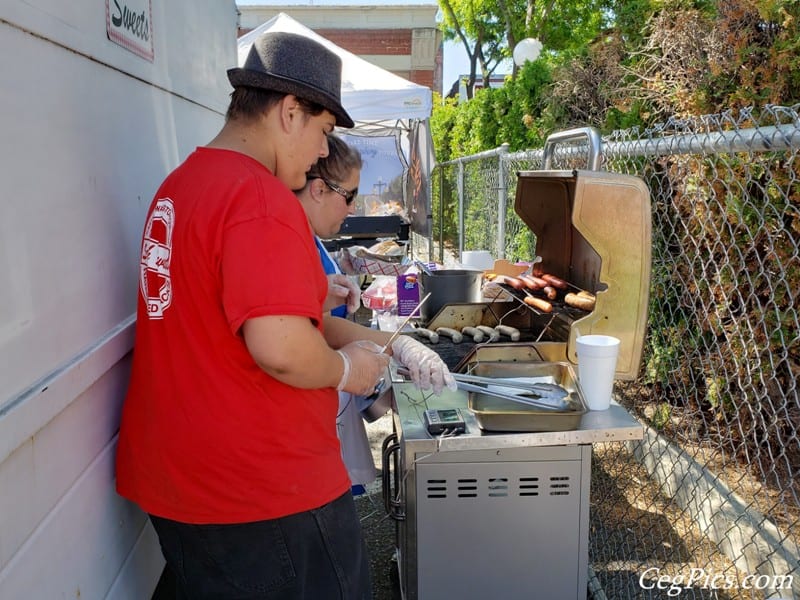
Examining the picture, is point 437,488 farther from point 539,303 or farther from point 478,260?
point 478,260

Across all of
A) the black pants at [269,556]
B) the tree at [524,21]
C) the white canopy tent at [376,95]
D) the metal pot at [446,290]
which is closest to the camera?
the black pants at [269,556]

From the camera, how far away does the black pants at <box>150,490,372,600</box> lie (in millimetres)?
1614

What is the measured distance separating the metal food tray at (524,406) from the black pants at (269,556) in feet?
1.96

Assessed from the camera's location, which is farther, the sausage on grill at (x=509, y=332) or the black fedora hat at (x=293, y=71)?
the sausage on grill at (x=509, y=332)

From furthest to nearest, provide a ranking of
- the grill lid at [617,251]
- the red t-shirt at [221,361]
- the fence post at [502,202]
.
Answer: the fence post at [502,202], the grill lid at [617,251], the red t-shirt at [221,361]

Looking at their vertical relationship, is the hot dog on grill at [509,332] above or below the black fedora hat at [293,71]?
below

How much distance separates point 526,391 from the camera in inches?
86.4

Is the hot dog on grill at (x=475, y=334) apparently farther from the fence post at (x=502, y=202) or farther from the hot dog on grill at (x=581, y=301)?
the fence post at (x=502, y=202)

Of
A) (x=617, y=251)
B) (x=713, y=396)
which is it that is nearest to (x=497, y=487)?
(x=617, y=251)

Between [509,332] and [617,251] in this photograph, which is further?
[509,332]

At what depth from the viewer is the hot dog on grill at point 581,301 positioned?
2.56 m

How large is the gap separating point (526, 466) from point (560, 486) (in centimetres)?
15

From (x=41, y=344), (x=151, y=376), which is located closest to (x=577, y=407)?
(x=151, y=376)

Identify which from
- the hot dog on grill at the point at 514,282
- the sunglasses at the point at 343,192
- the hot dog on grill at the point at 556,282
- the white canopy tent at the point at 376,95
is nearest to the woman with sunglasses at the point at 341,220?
the sunglasses at the point at 343,192
